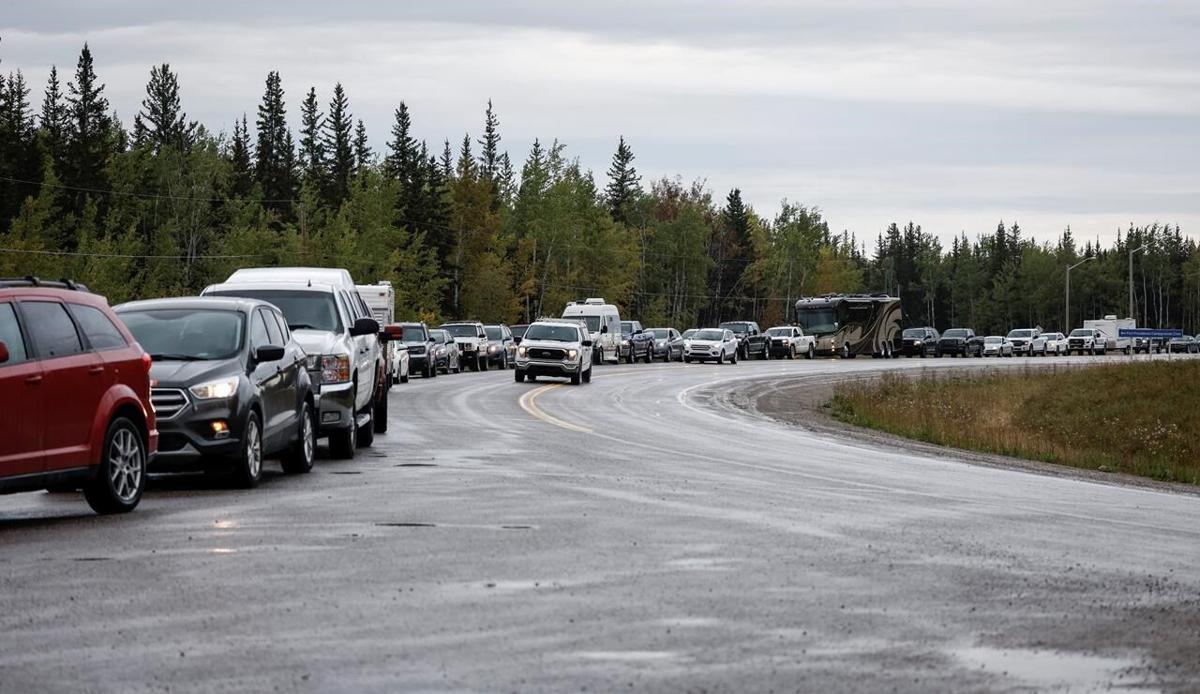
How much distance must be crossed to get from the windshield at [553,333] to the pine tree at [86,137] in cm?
6218

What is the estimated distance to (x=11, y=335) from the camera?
1265cm

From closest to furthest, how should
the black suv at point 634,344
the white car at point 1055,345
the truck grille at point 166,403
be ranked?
the truck grille at point 166,403 → the black suv at point 634,344 → the white car at point 1055,345

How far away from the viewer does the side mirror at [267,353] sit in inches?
640

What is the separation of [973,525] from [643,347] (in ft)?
221

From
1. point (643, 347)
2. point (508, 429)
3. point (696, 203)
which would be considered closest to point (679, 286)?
point (696, 203)

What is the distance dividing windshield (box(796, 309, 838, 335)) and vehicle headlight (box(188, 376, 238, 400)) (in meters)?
77.7

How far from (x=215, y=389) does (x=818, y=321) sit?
78573 millimetres

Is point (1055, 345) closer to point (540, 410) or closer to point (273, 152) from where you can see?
point (273, 152)

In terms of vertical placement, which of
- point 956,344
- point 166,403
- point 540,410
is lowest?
point 956,344

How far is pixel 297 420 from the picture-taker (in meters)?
17.5

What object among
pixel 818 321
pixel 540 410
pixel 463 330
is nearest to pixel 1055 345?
pixel 818 321

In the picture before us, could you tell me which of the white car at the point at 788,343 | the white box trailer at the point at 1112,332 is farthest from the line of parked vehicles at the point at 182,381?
the white box trailer at the point at 1112,332

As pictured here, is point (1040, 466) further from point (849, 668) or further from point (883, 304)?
point (883, 304)

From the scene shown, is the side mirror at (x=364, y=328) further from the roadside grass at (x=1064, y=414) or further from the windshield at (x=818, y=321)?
the windshield at (x=818, y=321)
